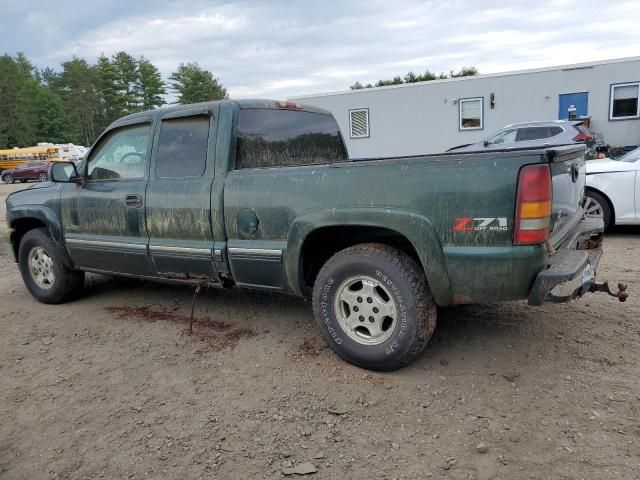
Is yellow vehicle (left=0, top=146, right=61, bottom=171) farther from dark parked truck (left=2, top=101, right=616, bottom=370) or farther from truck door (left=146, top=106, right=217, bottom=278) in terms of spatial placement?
truck door (left=146, top=106, right=217, bottom=278)

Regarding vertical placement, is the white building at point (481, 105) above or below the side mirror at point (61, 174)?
above

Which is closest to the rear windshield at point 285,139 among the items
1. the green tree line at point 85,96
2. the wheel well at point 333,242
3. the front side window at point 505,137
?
the wheel well at point 333,242

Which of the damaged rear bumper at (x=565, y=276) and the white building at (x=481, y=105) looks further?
the white building at (x=481, y=105)

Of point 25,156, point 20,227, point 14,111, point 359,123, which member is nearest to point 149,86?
point 14,111

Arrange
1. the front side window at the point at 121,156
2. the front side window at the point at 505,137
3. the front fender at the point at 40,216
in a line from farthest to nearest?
the front side window at the point at 505,137, the front fender at the point at 40,216, the front side window at the point at 121,156

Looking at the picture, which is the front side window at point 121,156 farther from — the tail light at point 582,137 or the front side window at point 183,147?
the tail light at point 582,137

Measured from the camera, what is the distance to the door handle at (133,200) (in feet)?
14.2

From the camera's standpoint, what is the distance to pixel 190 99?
67.9 metres

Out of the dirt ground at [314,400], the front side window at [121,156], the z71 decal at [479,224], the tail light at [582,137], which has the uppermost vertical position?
the front side window at [121,156]

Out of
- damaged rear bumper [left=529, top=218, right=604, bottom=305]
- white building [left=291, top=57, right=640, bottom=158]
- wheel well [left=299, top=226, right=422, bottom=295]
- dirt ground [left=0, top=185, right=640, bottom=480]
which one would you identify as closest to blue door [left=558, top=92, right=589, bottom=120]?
white building [left=291, top=57, right=640, bottom=158]

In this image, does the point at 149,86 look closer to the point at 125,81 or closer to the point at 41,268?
the point at 125,81

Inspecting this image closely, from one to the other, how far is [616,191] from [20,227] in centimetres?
737

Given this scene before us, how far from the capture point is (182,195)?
4.03 meters

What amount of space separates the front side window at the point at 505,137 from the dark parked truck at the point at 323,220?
29.2ft
